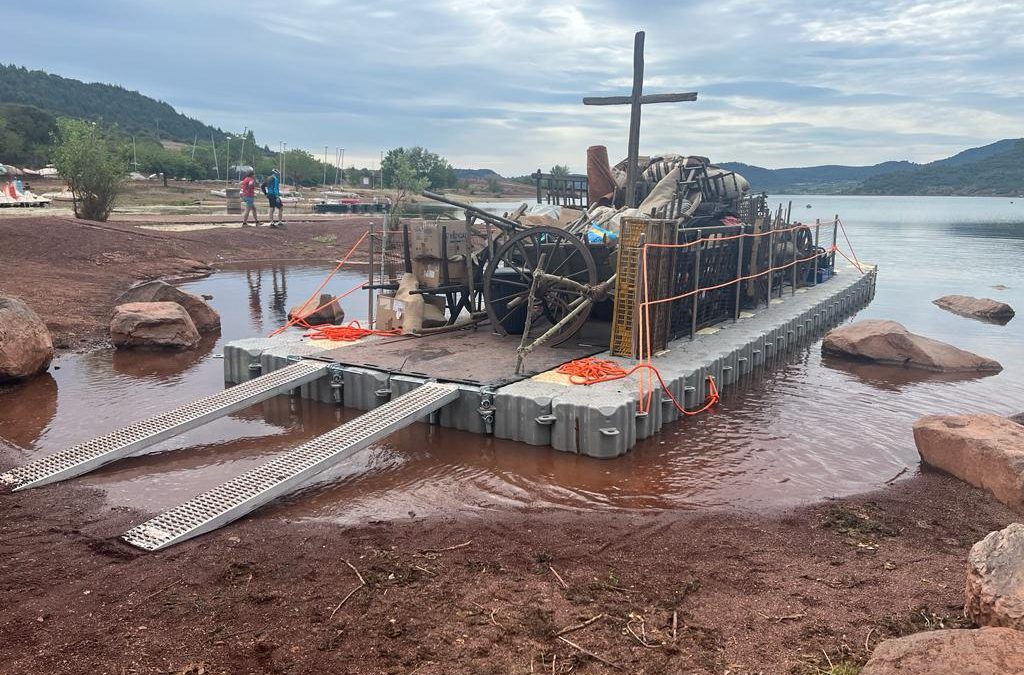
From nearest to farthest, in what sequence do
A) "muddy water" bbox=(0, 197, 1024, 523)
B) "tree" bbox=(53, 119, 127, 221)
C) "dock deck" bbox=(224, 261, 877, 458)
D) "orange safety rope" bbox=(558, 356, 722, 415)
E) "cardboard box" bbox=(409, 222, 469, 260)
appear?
1. "muddy water" bbox=(0, 197, 1024, 523)
2. "dock deck" bbox=(224, 261, 877, 458)
3. "orange safety rope" bbox=(558, 356, 722, 415)
4. "cardboard box" bbox=(409, 222, 469, 260)
5. "tree" bbox=(53, 119, 127, 221)

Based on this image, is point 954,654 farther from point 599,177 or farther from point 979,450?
point 599,177

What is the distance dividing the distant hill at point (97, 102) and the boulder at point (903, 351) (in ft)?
389

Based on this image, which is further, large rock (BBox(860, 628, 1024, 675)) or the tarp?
the tarp

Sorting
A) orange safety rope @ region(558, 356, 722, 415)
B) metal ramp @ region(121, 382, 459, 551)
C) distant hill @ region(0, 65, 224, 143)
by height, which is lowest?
metal ramp @ region(121, 382, 459, 551)

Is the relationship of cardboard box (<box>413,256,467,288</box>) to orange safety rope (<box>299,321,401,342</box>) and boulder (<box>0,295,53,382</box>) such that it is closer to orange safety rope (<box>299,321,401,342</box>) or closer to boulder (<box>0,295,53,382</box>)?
orange safety rope (<box>299,321,401,342</box>)

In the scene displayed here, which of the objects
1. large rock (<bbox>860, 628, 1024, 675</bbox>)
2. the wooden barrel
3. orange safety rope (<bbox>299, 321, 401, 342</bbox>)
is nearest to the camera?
large rock (<bbox>860, 628, 1024, 675</bbox>)

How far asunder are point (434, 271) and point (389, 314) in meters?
1.01

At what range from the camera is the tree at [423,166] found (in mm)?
85887

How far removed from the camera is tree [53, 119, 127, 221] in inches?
990

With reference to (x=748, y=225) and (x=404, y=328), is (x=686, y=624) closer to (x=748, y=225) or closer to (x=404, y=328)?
(x=404, y=328)

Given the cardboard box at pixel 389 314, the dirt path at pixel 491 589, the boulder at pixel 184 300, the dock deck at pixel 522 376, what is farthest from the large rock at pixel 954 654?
the boulder at pixel 184 300

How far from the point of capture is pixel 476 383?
9.29 m

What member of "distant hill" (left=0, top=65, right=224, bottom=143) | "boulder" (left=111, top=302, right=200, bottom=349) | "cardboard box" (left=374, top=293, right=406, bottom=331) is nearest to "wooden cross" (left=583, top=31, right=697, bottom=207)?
"cardboard box" (left=374, top=293, right=406, bottom=331)

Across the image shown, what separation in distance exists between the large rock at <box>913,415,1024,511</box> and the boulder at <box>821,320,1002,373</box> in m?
5.62
